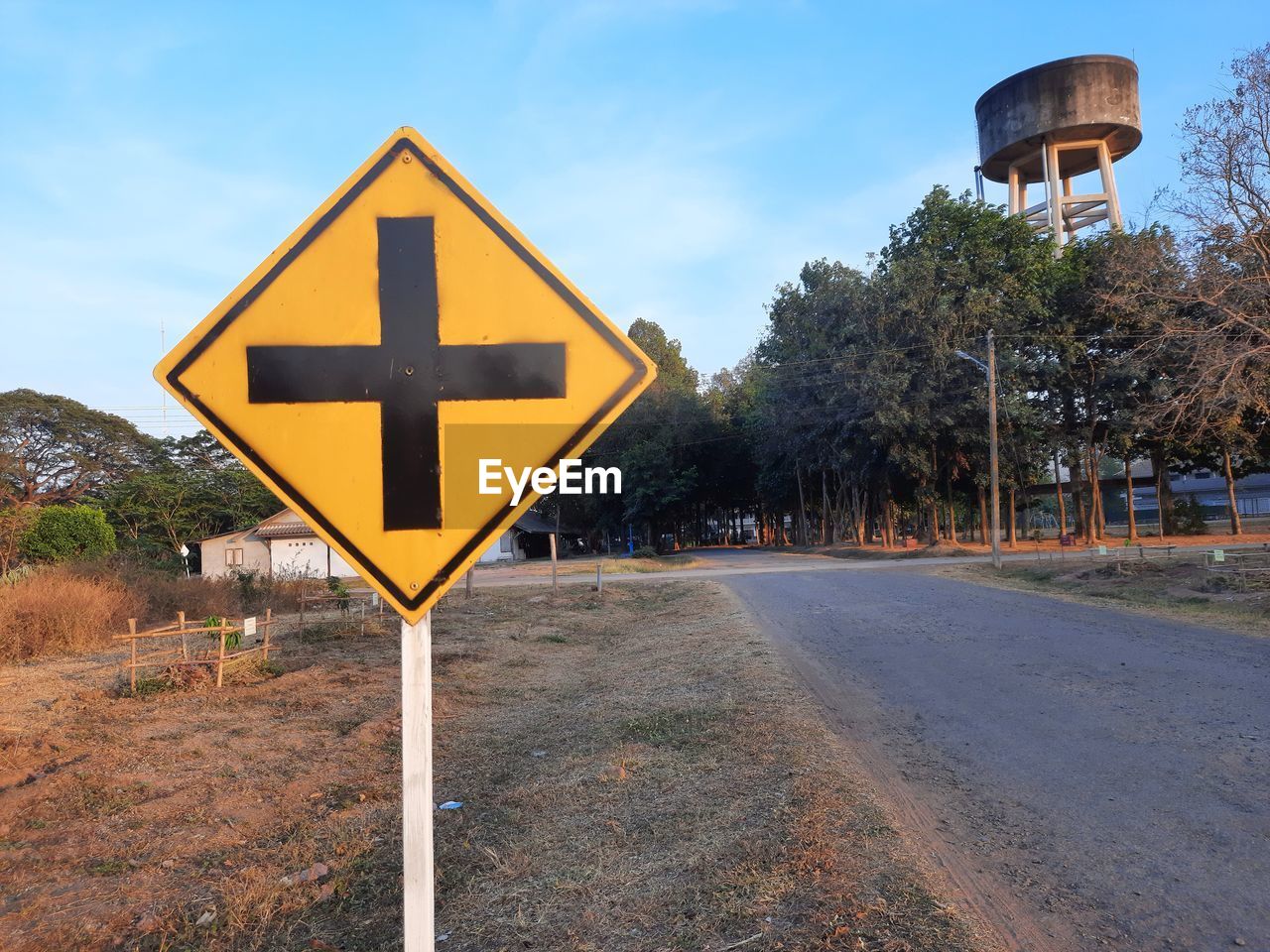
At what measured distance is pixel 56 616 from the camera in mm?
16328

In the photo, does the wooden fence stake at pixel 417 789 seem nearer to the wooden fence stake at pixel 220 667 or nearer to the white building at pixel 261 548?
the wooden fence stake at pixel 220 667

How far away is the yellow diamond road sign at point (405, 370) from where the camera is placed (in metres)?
1.92

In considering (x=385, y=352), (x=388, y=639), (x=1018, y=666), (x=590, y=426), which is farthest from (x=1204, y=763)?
(x=388, y=639)

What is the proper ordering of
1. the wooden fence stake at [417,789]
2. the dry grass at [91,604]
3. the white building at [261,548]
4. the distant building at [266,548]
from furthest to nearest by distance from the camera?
1. the white building at [261,548]
2. the distant building at [266,548]
3. the dry grass at [91,604]
4. the wooden fence stake at [417,789]

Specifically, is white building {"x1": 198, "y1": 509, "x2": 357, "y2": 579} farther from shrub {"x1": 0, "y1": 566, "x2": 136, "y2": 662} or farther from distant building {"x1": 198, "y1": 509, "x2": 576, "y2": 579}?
shrub {"x1": 0, "y1": 566, "x2": 136, "y2": 662}

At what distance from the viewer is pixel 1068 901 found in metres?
3.60

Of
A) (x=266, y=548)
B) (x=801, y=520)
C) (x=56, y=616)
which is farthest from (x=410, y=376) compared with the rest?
(x=801, y=520)

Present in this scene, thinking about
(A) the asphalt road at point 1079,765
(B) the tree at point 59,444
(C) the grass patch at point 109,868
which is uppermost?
(B) the tree at point 59,444

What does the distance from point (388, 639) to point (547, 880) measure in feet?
42.5

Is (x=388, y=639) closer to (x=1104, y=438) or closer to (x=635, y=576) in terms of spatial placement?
(x=635, y=576)

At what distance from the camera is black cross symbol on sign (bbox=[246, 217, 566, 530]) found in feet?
6.34

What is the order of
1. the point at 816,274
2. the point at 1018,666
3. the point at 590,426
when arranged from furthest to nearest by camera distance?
the point at 816,274, the point at 1018,666, the point at 590,426

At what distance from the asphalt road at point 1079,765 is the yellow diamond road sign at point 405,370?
9.18ft

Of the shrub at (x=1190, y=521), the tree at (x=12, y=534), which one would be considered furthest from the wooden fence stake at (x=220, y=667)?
the shrub at (x=1190, y=521)
